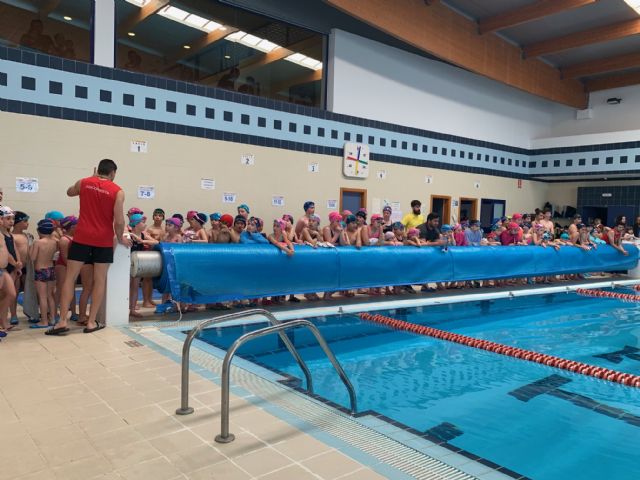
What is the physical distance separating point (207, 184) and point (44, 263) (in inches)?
154

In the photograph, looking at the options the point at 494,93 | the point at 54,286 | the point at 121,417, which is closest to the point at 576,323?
the point at 121,417

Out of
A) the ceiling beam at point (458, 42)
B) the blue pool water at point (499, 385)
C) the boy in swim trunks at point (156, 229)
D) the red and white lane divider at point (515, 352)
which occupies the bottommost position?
the blue pool water at point (499, 385)

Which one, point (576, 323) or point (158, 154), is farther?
point (158, 154)

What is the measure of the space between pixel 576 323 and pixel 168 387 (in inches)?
230

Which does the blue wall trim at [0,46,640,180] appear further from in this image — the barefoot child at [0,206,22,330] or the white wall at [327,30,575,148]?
the barefoot child at [0,206,22,330]

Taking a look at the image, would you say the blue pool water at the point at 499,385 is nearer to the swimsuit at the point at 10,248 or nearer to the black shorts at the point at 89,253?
the black shorts at the point at 89,253

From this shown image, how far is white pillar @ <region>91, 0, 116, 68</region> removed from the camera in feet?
23.9

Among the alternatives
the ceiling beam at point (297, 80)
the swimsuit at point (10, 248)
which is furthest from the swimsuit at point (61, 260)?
the ceiling beam at point (297, 80)

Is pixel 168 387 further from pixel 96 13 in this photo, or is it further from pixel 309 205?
pixel 96 13

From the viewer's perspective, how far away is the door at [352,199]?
35.3ft

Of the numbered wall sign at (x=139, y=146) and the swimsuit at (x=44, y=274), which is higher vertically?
the numbered wall sign at (x=139, y=146)

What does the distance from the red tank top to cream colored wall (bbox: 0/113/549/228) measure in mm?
2775

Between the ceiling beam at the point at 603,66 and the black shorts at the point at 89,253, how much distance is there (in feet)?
50.5

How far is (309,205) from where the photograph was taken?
25.1 ft
